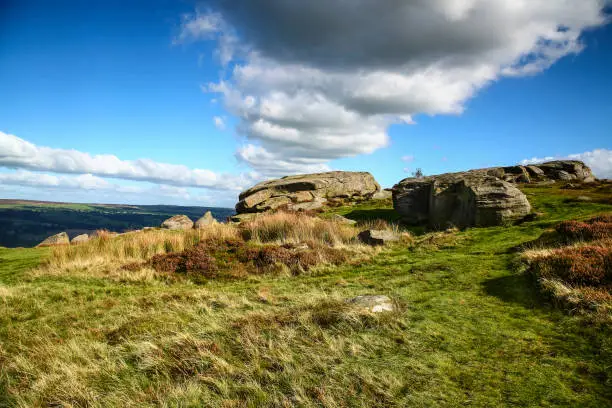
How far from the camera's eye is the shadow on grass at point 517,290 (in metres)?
8.03

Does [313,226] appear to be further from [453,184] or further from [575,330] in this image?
[575,330]

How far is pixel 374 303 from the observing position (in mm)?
8023

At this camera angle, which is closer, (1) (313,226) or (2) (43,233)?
(1) (313,226)

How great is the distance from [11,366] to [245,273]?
888cm

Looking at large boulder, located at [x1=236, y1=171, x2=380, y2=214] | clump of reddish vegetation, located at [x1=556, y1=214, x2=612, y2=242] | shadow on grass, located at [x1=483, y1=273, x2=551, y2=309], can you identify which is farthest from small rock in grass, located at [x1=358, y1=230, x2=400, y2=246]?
large boulder, located at [x1=236, y1=171, x2=380, y2=214]

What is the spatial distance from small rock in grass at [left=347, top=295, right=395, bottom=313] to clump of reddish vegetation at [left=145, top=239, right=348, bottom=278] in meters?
6.28

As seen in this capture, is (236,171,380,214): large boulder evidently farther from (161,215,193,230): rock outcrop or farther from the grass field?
the grass field

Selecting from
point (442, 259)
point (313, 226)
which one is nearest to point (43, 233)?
point (313, 226)

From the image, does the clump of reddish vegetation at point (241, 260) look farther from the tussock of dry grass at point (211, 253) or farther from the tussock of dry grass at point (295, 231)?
the tussock of dry grass at point (295, 231)

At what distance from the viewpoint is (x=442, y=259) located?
43.7ft

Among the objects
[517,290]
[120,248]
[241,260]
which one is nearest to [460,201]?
[517,290]

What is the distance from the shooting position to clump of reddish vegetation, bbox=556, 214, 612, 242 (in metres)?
12.4

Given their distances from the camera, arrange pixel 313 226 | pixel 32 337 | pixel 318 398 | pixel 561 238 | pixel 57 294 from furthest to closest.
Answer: pixel 313 226, pixel 561 238, pixel 57 294, pixel 32 337, pixel 318 398

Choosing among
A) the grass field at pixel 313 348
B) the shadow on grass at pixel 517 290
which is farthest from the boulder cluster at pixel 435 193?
the shadow on grass at pixel 517 290
